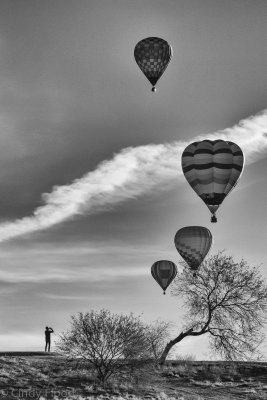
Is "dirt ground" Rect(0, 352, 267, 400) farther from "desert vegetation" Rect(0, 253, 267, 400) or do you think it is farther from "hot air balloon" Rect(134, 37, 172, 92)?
"hot air balloon" Rect(134, 37, 172, 92)

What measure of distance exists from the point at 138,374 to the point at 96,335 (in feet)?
12.0

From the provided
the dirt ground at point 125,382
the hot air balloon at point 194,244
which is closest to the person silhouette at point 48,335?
the dirt ground at point 125,382

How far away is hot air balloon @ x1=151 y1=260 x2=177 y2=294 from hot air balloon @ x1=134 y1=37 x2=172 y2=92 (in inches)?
595

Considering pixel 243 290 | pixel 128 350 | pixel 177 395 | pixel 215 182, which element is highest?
pixel 215 182

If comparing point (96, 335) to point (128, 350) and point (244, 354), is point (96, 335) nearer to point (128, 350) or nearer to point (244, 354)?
point (128, 350)

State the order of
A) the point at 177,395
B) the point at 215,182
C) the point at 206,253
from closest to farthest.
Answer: the point at 177,395
the point at 215,182
the point at 206,253

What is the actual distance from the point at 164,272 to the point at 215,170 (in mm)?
10966

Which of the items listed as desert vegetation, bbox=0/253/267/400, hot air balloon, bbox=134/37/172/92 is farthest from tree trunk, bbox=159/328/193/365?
hot air balloon, bbox=134/37/172/92

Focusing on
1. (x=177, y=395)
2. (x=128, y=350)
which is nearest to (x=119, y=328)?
(x=128, y=350)

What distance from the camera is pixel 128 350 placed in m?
36.1

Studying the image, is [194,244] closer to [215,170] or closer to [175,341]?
[215,170]

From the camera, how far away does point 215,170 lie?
42.8 m

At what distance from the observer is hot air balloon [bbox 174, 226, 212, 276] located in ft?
151

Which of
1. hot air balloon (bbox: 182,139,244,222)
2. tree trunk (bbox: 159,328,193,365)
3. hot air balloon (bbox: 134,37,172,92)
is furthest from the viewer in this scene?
tree trunk (bbox: 159,328,193,365)
